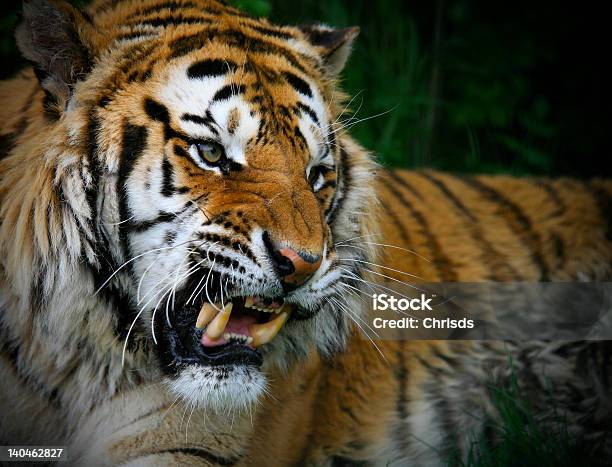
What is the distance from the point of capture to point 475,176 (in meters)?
2.61

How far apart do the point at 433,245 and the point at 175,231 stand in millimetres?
1001

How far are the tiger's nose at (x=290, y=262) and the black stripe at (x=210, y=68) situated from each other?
37cm

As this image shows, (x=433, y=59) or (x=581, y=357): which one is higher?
(x=433, y=59)

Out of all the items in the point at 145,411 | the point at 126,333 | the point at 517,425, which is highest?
the point at 126,333

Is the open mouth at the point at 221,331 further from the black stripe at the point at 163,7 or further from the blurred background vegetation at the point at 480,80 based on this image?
the blurred background vegetation at the point at 480,80

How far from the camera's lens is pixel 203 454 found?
173 cm

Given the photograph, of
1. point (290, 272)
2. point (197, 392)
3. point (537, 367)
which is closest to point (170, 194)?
point (290, 272)

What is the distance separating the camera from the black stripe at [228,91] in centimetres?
159

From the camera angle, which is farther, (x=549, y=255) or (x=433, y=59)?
(x=433, y=59)

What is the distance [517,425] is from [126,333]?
3.27 ft

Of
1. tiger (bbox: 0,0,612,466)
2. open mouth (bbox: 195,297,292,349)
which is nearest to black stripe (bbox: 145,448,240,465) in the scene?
tiger (bbox: 0,0,612,466)

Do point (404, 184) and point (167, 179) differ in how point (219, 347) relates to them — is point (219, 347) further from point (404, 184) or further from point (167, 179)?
point (404, 184)

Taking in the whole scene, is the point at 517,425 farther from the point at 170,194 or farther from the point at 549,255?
the point at 170,194

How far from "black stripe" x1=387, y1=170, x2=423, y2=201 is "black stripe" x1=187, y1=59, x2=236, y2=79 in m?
0.94
